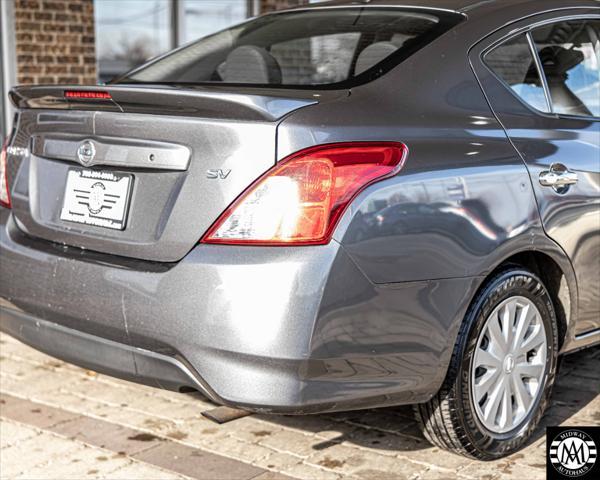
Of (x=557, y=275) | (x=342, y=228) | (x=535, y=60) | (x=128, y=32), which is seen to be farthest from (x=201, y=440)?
(x=128, y=32)

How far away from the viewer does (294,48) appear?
4.25 metres

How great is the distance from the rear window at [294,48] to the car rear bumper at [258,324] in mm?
939

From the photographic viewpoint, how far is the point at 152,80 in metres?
4.09

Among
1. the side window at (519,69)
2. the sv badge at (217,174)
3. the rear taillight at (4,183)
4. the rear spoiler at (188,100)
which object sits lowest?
the rear taillight at (4,183)

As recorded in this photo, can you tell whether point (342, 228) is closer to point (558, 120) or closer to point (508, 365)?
point (508, 365)

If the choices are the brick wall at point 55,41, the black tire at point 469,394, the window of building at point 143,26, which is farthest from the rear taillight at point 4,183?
the window of building at point 143,26

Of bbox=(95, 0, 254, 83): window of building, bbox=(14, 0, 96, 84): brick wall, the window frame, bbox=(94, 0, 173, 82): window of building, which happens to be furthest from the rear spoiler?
bbox=(94, 0, 173, 82): window of building

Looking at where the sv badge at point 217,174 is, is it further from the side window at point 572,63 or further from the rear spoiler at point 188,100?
the side window at point 572,63

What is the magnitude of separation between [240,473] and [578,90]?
198cm

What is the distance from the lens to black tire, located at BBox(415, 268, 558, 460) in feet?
10.6

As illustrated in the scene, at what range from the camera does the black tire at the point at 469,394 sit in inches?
127

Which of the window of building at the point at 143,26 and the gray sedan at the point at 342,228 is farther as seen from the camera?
the window of building at the point at 143,26

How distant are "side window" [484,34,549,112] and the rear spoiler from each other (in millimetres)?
726

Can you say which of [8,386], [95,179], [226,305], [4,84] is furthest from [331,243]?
[4,84]
